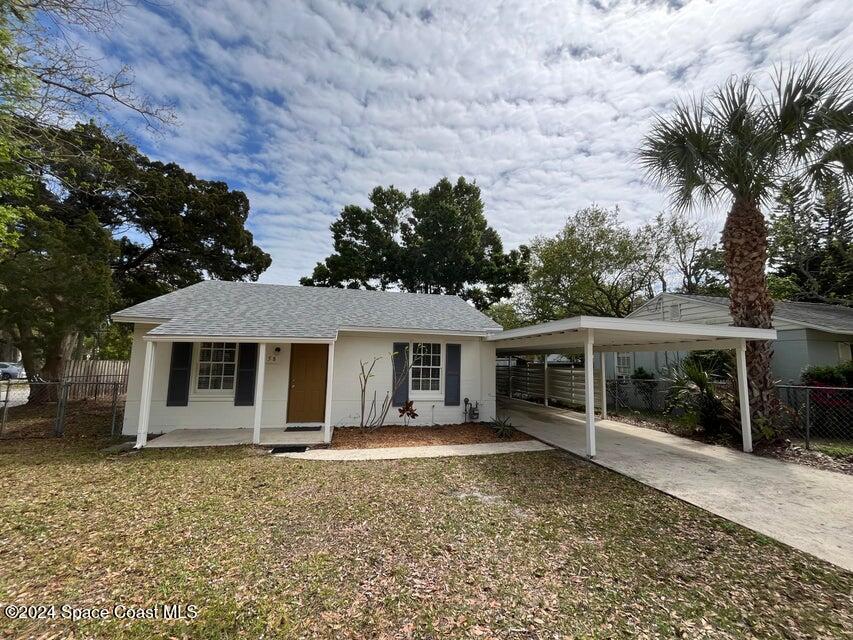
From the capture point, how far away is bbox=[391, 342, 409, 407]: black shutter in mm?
9445

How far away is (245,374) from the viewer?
28.6ft

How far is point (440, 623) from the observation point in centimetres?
266

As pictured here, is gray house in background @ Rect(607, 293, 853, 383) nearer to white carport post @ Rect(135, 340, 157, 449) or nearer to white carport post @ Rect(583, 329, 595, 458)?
white carport post @ Rect(583, 329, 595, 458)

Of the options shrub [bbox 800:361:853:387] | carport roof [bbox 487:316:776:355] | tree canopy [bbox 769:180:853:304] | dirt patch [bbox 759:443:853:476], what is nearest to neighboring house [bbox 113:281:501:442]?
carport roof [bbox 487:316:776:355]

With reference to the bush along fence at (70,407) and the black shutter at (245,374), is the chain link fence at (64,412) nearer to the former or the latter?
the bush along fence at (70,407)

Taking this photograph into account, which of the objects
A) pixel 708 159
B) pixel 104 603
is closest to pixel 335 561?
pixel 104 603

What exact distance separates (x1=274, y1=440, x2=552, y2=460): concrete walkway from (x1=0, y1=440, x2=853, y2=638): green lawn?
1335 millimetres

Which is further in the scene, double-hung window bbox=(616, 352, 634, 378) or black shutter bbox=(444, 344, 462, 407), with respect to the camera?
double-hung window bbox=(616, 352, 634, 378)

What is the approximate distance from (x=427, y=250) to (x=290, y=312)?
14.7 meters

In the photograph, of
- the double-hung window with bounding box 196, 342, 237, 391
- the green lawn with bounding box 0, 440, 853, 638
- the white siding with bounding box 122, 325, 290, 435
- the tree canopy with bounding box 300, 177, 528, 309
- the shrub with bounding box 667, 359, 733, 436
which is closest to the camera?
the green lawn with bounding box 0, 440, 853, 638

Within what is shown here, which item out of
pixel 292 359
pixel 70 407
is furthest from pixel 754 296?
pixel 70 407

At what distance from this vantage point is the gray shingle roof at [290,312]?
26.0ft

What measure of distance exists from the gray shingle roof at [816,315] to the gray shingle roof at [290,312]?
936 cm

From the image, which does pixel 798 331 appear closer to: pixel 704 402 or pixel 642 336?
pixel 704 402
